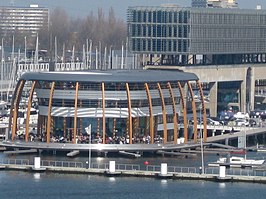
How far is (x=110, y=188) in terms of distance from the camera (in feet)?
172

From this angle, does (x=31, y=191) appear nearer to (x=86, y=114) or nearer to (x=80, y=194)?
(x=80, y=194)

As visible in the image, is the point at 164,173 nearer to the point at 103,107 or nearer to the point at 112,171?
the point at 112,171

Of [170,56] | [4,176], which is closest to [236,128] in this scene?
[170,56]

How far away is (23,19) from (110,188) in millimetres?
116727

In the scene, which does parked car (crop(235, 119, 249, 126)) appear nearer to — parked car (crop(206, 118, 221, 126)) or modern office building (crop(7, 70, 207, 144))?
parked car (crop(206, 118, 221, 126))

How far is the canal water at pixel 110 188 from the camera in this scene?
5084 centimetres

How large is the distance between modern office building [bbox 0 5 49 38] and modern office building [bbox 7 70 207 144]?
2879 inches

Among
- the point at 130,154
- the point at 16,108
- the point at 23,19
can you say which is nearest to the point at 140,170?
the point at 130,154

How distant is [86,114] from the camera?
63469mm

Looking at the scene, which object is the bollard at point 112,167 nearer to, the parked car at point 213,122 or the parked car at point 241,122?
the parked car at point 213,122

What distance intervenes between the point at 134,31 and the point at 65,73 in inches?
725

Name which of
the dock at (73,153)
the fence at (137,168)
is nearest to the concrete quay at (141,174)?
the fence at (137,168)

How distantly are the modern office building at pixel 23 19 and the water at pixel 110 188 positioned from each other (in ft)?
272

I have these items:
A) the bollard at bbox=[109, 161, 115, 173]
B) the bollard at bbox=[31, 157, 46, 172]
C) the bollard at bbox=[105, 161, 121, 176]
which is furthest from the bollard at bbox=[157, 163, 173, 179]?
the bollard at bbox=[31, 157, 46, 172]
